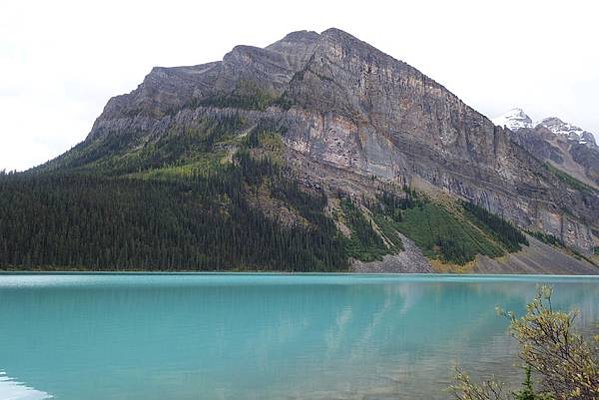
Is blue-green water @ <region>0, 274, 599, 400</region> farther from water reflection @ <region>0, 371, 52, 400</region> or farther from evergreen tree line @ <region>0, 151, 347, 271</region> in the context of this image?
evergreen tree line @ <region>0, 151, 347, 271</region>

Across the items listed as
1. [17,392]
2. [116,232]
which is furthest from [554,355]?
[116,232]

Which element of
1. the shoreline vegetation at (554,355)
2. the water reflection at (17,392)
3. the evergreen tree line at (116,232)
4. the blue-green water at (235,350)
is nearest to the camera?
the shoreline vegetation at (554,355)

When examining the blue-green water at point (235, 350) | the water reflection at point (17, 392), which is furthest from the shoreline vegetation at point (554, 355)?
the water reflection at point (17, 392)

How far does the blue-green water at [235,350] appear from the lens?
2519 cm

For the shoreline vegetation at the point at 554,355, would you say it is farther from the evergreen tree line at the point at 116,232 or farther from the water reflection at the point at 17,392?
the evergreen tree line at the point at 116,232

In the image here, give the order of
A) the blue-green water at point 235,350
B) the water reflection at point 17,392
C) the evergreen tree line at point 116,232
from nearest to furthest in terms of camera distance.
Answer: the water reflection at point 17,392 → the blue-green water at point 235,350 → the evergreen tree line at point 116,232

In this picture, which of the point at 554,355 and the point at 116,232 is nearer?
the point at 554,355

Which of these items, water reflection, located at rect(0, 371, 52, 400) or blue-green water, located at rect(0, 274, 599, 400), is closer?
water reflection, located at rect(0, 371, 52, 400)

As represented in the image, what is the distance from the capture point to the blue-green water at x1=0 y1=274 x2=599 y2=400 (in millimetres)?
25188

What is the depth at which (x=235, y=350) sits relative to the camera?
35.0 meters

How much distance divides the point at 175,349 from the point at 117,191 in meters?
161

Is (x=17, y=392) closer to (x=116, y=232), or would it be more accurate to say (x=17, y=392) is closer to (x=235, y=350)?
(x=235, y=350)

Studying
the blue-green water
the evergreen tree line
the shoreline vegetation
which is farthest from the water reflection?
the evergreen tree line

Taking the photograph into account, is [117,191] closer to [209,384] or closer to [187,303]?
[187,303]
